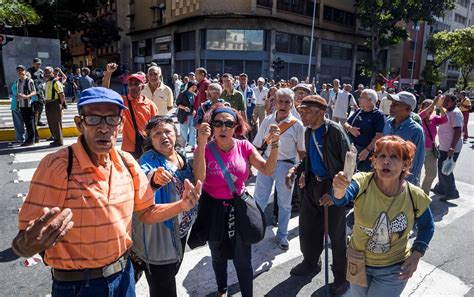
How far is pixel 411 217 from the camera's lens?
2504 mm

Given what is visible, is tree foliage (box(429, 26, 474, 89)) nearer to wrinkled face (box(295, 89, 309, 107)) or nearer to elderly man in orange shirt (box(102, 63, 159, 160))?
wrinkled face (box(295, 89, 309, 107))

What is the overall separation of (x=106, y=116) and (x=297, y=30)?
34.3 m

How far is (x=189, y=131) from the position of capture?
9281 mm

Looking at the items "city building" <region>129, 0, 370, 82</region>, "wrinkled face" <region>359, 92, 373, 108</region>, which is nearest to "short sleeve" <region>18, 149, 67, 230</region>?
"wrinkled face" <region>359, 92, 373, 108</region>

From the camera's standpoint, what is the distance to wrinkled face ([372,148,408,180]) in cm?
242

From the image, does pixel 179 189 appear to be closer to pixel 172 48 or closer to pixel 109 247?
pixel 109 247

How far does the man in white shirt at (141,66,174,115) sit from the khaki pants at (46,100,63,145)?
4.05m

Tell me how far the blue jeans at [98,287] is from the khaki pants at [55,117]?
8.24 meters

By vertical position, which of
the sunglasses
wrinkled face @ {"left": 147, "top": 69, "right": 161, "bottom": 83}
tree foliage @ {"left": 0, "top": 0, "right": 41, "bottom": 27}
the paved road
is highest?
tree foliage @ {"left": 0, "top": 0, "right": 41, "bottom": 27}

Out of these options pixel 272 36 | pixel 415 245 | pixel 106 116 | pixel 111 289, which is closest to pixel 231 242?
pixel 111 289

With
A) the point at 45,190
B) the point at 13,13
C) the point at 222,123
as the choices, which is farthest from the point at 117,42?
the point at 45,190

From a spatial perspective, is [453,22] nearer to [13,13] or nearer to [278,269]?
[13,13]

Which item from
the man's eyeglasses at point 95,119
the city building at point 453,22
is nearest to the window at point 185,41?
the man's eyeglasses at point 95,119

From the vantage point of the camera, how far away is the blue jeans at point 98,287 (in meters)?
1.84
